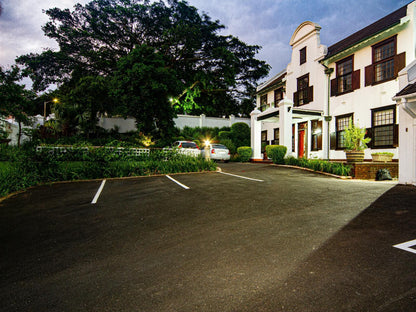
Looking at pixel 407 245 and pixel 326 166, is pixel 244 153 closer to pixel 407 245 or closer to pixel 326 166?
pixel 326 166

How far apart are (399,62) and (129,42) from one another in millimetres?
23078

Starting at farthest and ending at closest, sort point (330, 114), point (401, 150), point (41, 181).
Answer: point (330, 114) < point (41, 181) < point (401, 150)

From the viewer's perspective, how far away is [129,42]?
23.9 m

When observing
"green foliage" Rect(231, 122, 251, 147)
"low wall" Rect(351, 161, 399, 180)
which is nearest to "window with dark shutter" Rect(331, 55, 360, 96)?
"low wall" Rect(351, 161, 399, 180)

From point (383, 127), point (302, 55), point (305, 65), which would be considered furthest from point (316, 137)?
point (302, 55)

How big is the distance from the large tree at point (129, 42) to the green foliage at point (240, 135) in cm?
464

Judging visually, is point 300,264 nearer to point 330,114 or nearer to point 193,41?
point 330,114

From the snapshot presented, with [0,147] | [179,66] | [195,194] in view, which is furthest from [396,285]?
[179,66]

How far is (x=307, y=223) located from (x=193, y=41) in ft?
71.2

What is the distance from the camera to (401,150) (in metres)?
7.59

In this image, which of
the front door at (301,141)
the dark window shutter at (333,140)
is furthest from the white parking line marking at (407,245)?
the front door at (301,141)

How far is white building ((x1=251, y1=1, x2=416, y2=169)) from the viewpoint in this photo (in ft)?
36.6

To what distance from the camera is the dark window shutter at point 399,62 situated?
1076 cm

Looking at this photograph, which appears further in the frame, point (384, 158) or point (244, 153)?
point (244, 153)
